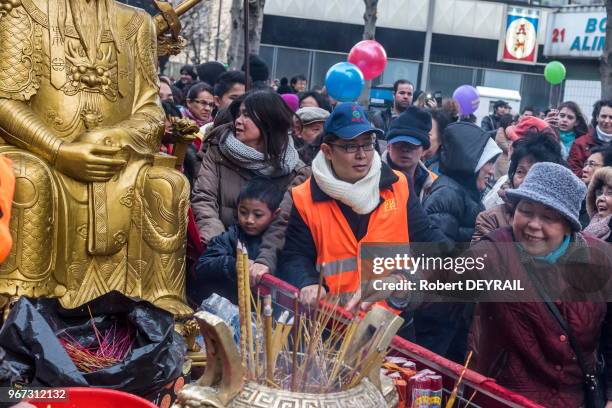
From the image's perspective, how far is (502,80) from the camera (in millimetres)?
26594

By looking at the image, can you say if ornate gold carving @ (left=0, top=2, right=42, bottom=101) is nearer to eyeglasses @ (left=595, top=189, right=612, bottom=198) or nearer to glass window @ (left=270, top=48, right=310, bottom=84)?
eyeglasses @ (left=595, top=189, right=612, bottom=198)

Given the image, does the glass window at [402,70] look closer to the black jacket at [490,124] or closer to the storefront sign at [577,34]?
the storefront sign at [577,34]

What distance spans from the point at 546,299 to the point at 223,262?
1.64 m

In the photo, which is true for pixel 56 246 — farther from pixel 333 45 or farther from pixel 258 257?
pixel 333 45

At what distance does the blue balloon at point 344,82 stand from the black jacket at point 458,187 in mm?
2968

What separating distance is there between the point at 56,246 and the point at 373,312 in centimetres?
239

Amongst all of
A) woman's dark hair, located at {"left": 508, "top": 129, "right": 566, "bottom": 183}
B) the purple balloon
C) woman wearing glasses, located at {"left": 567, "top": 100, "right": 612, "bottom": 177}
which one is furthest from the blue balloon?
woman's dark hair, located at {"left": 508, "top": 129, "right": 566, "bottom": 183}

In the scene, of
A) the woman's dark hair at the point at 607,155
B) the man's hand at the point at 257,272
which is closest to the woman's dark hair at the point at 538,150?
the woman's dark hair at the point at 607,155

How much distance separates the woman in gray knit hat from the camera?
3.21 m

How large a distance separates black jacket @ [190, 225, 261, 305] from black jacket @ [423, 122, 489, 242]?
3.07ft

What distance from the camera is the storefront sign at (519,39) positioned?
82.6 ft

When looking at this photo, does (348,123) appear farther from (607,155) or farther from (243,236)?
(607,155)

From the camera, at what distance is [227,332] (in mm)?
1783

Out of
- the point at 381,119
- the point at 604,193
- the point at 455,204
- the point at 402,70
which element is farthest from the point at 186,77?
the point at 402,70
